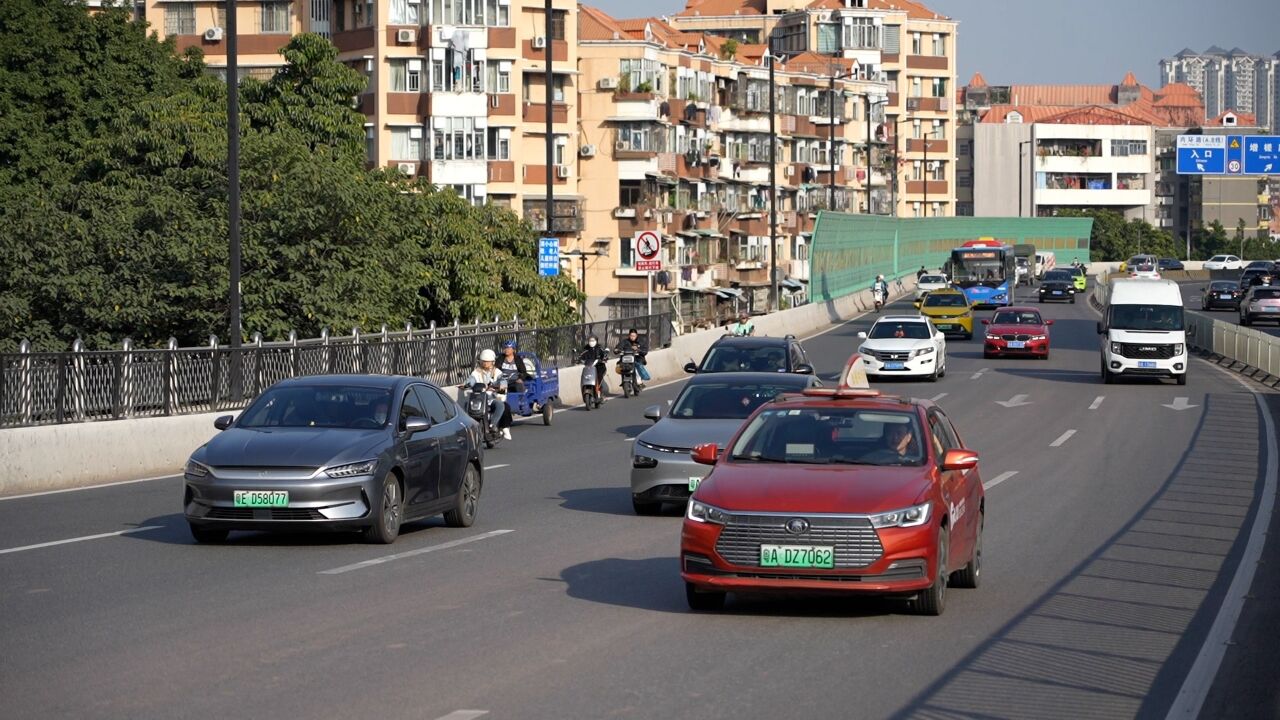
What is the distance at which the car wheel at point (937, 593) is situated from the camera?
1144cm

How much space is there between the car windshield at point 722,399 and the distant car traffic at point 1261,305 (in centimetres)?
5535

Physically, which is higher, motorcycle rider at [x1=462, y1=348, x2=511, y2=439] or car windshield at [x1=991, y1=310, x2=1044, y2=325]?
car windshield at [x1=991, y1=310, x2=1044, y2=325]

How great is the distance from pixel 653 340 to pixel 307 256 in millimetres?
11487

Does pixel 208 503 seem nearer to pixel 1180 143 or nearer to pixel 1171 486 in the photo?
pixel 1171 486

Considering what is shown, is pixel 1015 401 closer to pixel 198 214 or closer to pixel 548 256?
pixel 548 256

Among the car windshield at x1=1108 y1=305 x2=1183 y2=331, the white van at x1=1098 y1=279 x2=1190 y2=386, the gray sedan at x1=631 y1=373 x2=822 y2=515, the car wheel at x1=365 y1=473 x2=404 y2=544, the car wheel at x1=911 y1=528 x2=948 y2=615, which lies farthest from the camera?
the car windshield at x1=1108 y1=305 x2=1183 y2=331

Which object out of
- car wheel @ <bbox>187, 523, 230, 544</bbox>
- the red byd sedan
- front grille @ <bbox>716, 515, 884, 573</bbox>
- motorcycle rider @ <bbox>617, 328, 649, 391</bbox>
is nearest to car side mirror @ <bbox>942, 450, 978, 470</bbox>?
the red byd sedan

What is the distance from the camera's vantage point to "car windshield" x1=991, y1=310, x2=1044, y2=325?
53250mm

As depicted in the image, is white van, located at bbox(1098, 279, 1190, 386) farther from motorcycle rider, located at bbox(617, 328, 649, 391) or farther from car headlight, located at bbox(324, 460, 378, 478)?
car headlight, located at bbox(324, 460, 378, 478)

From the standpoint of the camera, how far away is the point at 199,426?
80.4ft

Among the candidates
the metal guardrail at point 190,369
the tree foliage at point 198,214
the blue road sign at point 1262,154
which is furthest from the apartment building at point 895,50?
the metal guardrail at point 190,369

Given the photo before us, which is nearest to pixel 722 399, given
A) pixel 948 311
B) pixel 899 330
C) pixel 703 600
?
pixel 703 600

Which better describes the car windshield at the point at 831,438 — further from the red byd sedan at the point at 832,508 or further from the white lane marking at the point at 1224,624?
the white lane marking at the point at 1224,624

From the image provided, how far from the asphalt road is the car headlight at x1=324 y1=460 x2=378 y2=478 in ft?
2.19
